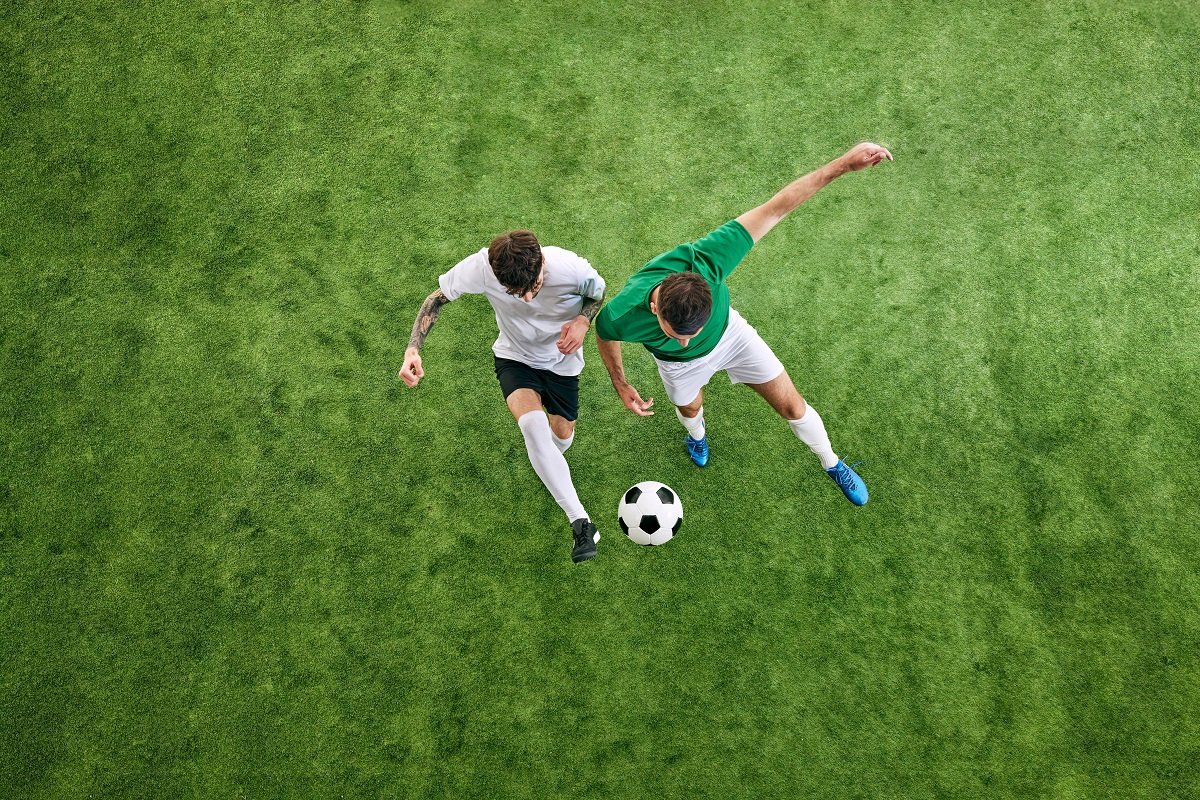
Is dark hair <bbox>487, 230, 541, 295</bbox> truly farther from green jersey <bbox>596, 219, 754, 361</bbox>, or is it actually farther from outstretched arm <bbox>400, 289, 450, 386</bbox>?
outstretched arm <bbox>400, 289, 450, 386</bbox>

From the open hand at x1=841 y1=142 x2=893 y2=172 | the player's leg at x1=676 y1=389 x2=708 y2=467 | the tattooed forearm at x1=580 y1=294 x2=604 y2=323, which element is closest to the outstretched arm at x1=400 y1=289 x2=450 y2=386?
the tattooed forearm at x1=580 y1=294 x2=604 y2=323

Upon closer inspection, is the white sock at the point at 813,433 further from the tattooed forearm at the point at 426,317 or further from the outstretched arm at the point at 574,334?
the tattooed forearm at the point at 426,317

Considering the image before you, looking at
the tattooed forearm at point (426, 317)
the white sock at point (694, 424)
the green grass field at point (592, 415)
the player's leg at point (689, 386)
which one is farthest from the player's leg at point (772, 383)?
the tattooed forearm at point (426, 317)

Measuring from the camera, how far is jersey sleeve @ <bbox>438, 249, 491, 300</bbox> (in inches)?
128

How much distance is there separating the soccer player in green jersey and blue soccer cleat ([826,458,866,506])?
0.34ft

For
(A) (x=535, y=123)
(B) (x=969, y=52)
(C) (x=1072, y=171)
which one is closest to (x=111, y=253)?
(A) (x=535, y=123)

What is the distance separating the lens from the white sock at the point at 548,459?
3.29m

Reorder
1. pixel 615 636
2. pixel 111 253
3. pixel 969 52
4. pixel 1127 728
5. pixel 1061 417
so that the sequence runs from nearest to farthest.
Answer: pixel 1127 728 < pixel 615 636 < pixel 1061 417 < pixel 111 253 < pixel 969 52

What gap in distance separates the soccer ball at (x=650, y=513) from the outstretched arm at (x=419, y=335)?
3.34 feet

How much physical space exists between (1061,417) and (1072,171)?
1.42 metres

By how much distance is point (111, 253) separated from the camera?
440 centimetres

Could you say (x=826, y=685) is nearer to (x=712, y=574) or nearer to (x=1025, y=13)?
Answer: (x=712, y=574)

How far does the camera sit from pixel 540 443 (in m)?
3.29

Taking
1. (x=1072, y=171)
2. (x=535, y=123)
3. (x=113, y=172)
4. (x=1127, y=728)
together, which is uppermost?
(x=1072, y=171)
